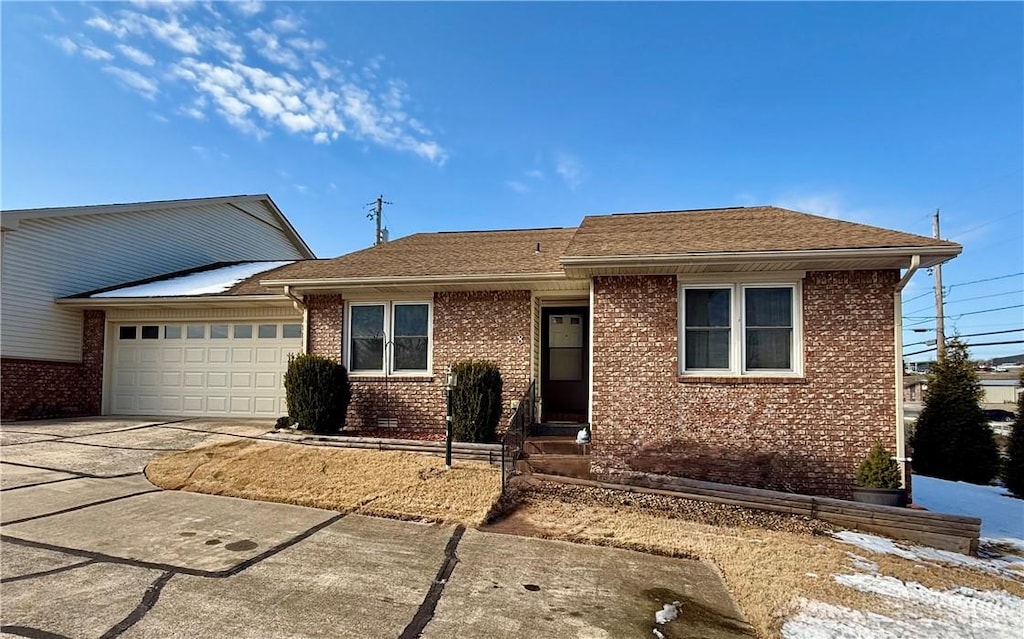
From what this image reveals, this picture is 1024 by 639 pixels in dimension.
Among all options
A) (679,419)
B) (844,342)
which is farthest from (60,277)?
(844,342)

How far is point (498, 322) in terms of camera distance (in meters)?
10.2

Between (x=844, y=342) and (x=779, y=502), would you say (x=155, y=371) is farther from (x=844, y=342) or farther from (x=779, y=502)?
(x=844, y=342)

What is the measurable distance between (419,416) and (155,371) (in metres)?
7.48

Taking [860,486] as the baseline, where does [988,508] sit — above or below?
below

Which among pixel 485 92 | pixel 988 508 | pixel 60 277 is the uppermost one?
pixel 485 92

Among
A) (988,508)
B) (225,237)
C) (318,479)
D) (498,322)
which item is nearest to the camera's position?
(318,479)

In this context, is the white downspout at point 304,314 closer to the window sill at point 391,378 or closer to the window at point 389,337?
the window at point 389,337

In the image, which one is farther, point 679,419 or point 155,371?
point 155,371

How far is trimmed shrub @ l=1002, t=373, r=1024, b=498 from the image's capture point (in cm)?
1055

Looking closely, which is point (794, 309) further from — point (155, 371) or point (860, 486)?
point (155, 371)

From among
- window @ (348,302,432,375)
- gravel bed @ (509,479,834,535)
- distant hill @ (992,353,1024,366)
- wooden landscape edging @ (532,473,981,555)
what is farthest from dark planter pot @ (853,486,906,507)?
distant hill @ (992,353,1024,366)

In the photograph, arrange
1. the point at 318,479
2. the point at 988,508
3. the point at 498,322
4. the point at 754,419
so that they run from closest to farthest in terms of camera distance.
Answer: the point at 318,479, the point at 754,419, the point at 988,508, the point at 498,322

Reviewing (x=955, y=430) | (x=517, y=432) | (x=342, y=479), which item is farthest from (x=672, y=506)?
(x=955, y=430)

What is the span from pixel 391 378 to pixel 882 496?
25.9 ft
